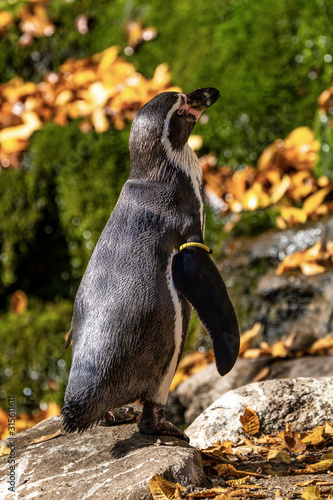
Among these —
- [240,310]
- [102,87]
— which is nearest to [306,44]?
[102,87]

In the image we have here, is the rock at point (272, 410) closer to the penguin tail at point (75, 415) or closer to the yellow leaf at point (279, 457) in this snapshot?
the yellow leaf at point (279, 457)

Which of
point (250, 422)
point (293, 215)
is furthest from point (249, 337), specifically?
point (250, 422)

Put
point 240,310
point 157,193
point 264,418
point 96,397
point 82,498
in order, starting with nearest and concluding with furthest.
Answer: point 82,498
point 96,397
point 157,193
point 264,418
point 240,310

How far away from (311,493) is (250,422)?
109 cm

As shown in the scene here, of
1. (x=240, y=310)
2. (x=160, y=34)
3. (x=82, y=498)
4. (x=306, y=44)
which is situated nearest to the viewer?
(x=82, y=498)

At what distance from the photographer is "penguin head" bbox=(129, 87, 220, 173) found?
124 inches

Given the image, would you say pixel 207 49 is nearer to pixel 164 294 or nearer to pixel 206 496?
pixel 164 294

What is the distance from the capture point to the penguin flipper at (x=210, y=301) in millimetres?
2910

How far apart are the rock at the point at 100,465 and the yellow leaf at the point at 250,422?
55cm

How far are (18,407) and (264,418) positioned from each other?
9.96 ft

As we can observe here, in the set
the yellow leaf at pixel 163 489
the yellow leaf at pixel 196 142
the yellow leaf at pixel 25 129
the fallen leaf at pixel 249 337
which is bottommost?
the fallen leaf at pixel 249 337

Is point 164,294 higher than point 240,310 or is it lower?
higher

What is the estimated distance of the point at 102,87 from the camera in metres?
6.80

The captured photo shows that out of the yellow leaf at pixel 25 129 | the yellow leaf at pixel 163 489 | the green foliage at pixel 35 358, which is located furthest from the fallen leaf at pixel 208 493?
the yellow leaf at pixel 25 129
